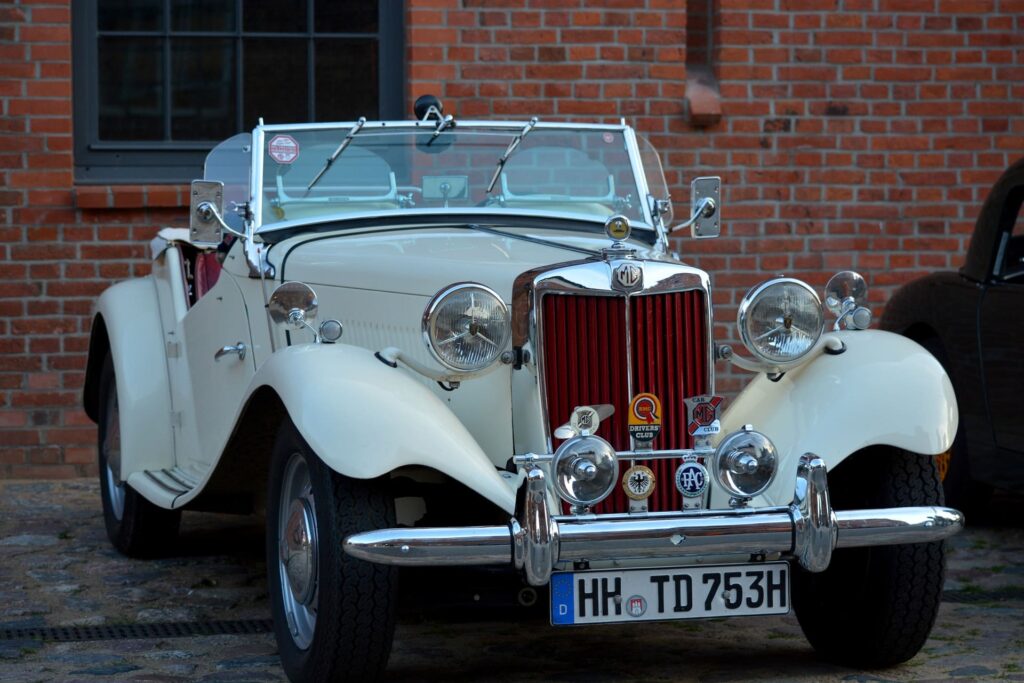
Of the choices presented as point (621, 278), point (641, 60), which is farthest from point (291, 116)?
point (621, 278)

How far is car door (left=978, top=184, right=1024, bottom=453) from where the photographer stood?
5.69m

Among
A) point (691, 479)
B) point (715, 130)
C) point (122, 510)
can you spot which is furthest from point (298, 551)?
point (715, 130)

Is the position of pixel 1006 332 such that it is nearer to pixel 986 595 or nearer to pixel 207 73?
pixel 986 595

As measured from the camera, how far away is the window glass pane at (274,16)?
307 inches

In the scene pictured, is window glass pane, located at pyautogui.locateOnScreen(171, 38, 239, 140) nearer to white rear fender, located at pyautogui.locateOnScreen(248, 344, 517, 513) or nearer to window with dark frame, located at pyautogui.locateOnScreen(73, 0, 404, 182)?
window with dark frame, located at pyautogui.locateOnScreen(73, 0, 404, 182)

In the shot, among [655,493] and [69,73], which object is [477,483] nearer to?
[655,493]

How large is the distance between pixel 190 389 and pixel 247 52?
2843mm

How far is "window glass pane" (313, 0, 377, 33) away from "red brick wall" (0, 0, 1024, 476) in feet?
0.92

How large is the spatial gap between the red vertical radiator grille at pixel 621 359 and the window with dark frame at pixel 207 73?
4.32 metres

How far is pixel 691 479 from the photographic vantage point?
379cm

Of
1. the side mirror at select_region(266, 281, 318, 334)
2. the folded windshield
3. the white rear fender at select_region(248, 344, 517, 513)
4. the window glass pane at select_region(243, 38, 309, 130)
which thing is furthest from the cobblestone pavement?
the window glass pane at select_region(243, 38, 309, 130)

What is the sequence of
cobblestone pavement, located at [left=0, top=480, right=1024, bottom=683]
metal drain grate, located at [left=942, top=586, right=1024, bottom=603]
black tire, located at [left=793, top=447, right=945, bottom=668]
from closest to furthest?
black tire, located at [left=793, top=447, right=945, bottom=668] → cobblestone pavement, located at [left=0, top=480, right=1024, bottom=683] → metal drain grate, located at [left=942, top=586, right=1024, bottom=603]

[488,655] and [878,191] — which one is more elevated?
[878,191]

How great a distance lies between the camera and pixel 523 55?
25.8ft
